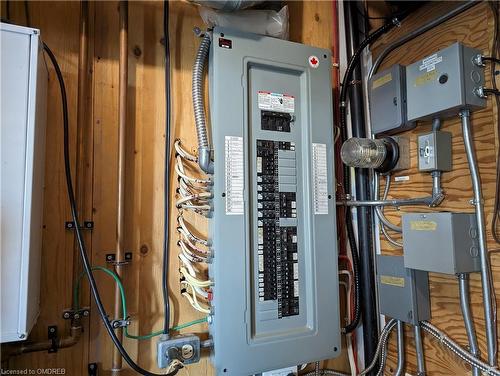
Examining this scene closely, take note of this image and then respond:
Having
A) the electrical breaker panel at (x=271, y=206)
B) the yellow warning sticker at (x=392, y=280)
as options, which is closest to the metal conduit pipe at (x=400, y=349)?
the yellow warning sticker at (x=392, y=280)

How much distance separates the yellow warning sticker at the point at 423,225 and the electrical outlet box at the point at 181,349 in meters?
0.79

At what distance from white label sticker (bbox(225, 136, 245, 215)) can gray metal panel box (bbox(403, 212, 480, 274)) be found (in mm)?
573

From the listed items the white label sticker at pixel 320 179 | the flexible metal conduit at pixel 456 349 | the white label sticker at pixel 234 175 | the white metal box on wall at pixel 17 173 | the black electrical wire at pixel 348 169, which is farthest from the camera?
the black electrical wire at pixel 348 169

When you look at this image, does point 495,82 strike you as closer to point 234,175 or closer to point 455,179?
point 455,179

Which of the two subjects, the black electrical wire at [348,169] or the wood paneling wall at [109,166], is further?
the black electrical wire at [348,169]

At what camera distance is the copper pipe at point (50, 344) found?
0.91 metres

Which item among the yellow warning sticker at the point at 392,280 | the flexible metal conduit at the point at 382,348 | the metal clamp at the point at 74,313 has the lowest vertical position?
the flexible metal conduit at the point at 382,348

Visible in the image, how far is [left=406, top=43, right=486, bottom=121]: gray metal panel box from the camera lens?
0.93m

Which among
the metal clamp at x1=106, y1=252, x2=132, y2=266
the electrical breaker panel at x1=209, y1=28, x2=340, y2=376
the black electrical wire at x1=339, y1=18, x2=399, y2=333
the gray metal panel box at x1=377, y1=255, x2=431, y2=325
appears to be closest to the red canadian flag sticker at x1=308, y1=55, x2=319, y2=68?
the electrical breaker panel at x1=209, y1=28, x2=340, y2=376

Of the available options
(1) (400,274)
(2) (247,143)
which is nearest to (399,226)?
(1) (400,274)

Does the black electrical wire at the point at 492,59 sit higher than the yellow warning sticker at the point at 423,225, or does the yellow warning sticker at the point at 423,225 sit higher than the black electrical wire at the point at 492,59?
the black electrical wire at the point at 492,59

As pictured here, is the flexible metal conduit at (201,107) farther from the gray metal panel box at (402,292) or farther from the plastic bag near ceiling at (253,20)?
the gray metal panel box at (402,292)

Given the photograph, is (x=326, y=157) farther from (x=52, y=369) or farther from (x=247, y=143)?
(x=52, y=369)

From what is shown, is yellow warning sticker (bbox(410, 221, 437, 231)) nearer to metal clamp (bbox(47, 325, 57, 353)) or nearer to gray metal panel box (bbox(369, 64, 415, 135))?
gray metal panel box (bbox(369, 64, 415, 135))
